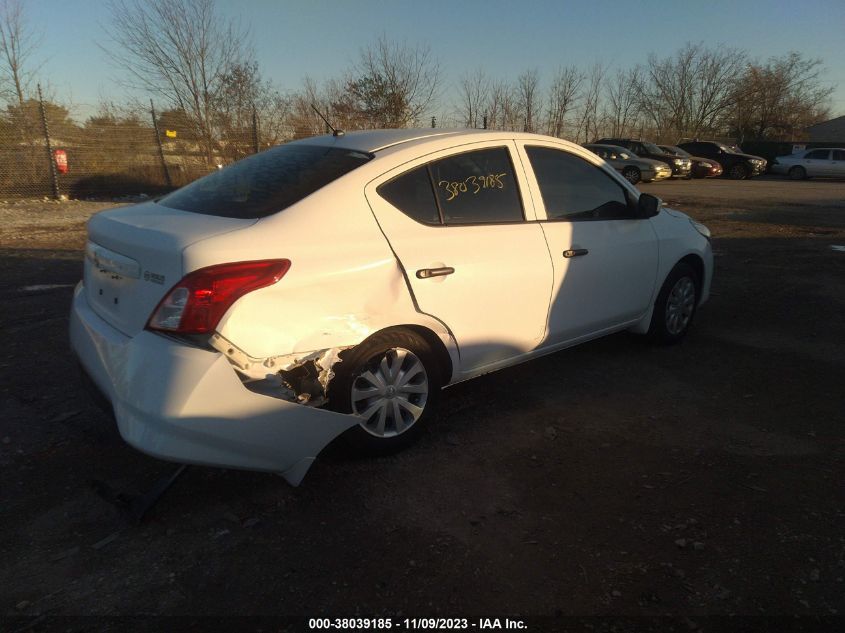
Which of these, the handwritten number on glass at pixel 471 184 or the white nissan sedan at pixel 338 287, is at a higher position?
the handwritten number on glass at pixel 471 184

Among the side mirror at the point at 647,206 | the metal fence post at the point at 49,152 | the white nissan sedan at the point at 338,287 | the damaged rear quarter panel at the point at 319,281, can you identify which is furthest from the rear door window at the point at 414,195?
the metal fence post at the point at 49,152

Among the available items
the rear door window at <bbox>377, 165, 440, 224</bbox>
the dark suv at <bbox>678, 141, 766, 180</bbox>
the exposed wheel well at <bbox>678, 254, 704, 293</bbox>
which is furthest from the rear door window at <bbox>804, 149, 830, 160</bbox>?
the rear door window at <bbox>377, 165, 440, 224</bbox>

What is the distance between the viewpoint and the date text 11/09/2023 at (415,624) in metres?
2.06

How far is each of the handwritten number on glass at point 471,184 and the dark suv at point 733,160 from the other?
28.1 metres

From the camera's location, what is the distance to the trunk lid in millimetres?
2463

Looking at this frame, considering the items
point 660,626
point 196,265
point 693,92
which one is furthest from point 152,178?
point 693,92

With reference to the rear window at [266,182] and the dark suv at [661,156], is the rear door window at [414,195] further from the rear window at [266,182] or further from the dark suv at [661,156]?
the dark suv at [661,156]

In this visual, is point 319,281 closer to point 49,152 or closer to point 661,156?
point 49,152

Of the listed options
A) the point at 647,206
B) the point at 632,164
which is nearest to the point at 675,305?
the point at 647,206

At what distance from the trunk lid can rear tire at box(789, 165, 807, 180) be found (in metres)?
30.9

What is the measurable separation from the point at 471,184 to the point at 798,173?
2982cm

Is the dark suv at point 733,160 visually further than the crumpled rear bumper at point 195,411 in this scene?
Yes

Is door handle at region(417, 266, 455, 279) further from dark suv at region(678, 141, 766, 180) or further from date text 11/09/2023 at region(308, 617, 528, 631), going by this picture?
dark suv at region(678, 141, 766, 180)

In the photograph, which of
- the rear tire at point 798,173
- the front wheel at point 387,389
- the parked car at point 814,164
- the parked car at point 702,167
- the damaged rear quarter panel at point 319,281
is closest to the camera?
the damaged rear quarter panel at point 319,281
